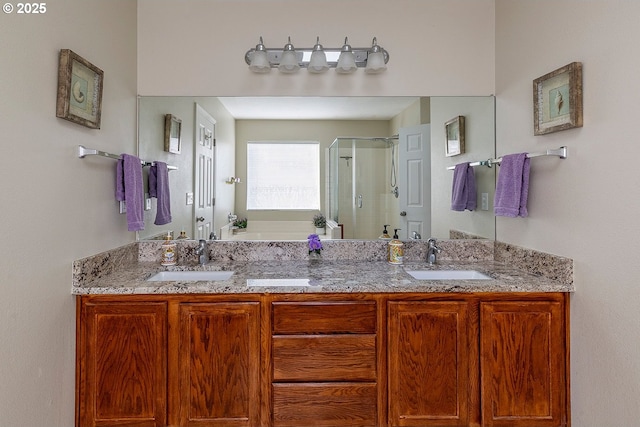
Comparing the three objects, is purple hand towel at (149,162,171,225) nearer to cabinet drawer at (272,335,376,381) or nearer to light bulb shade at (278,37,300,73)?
light bulb shade at (278,37,300,73)

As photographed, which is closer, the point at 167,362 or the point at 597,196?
the point at 597,196

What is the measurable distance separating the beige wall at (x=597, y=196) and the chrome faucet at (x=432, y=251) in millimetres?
521

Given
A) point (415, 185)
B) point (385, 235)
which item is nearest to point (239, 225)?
point (385, 235)

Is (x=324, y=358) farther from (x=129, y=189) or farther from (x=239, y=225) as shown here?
(x=129, y=189)

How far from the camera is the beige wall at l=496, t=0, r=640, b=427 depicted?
54.3 inches

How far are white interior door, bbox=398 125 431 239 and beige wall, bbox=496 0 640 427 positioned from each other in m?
0.58

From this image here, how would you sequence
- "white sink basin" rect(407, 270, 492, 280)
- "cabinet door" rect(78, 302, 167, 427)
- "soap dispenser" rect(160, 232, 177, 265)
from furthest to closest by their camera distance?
"soap dispenser" rect(160, 232, 177, 265), "white sink basin" rect(407, 270, 492, 280), "cabinet door" rect(78, 302, 167, 427)

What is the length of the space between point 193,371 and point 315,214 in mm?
1129

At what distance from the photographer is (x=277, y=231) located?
7.62ft

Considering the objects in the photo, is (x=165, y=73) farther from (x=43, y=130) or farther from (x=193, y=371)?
(x=193, y=371)

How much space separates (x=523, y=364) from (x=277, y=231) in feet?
4.95

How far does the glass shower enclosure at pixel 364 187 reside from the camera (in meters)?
2.31

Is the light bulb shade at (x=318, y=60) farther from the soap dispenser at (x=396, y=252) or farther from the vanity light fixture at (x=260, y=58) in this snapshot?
the soap dispenser at (x=396, y=252)

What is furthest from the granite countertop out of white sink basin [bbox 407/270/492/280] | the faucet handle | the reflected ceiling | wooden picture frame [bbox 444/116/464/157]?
the reflected ceiling
